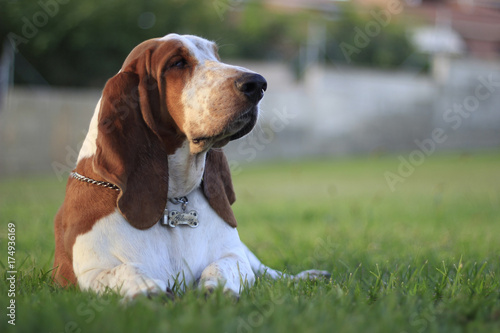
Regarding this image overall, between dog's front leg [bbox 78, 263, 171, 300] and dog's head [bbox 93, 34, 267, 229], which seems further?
dog's head [bbox 93, 34, 267, 229]

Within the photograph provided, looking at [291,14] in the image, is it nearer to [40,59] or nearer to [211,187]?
[40,59]

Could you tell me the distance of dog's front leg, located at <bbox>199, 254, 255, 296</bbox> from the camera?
246 centimetres

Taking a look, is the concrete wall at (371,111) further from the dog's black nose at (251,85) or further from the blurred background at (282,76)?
the dog's black nose at (251,85)

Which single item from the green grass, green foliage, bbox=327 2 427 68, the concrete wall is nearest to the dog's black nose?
the green grass

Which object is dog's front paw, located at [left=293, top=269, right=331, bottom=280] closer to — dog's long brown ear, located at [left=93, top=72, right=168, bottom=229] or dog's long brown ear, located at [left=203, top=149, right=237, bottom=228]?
dog's long brown ear, located at [left=203, top=149, right=237, bottom=228]

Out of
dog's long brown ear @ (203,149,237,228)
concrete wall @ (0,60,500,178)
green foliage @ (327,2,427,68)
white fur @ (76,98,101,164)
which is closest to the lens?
white fur @ (76,98,101,164)

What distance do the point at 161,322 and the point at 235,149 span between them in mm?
13498

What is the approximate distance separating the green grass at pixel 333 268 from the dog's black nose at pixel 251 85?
948 mm

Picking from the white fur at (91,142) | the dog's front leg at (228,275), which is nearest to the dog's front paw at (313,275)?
the dog's front leg at (228,275)

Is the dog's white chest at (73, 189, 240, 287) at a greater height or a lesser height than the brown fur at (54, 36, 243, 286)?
lesser

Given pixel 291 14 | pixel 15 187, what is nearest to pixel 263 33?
pixel 291 14

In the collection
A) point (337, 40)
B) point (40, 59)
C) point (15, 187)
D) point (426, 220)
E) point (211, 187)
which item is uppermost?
point (337, 40)

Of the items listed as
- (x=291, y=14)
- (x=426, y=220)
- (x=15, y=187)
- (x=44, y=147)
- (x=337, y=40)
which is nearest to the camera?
(x=426, y=220)

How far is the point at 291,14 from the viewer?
81.4ft
